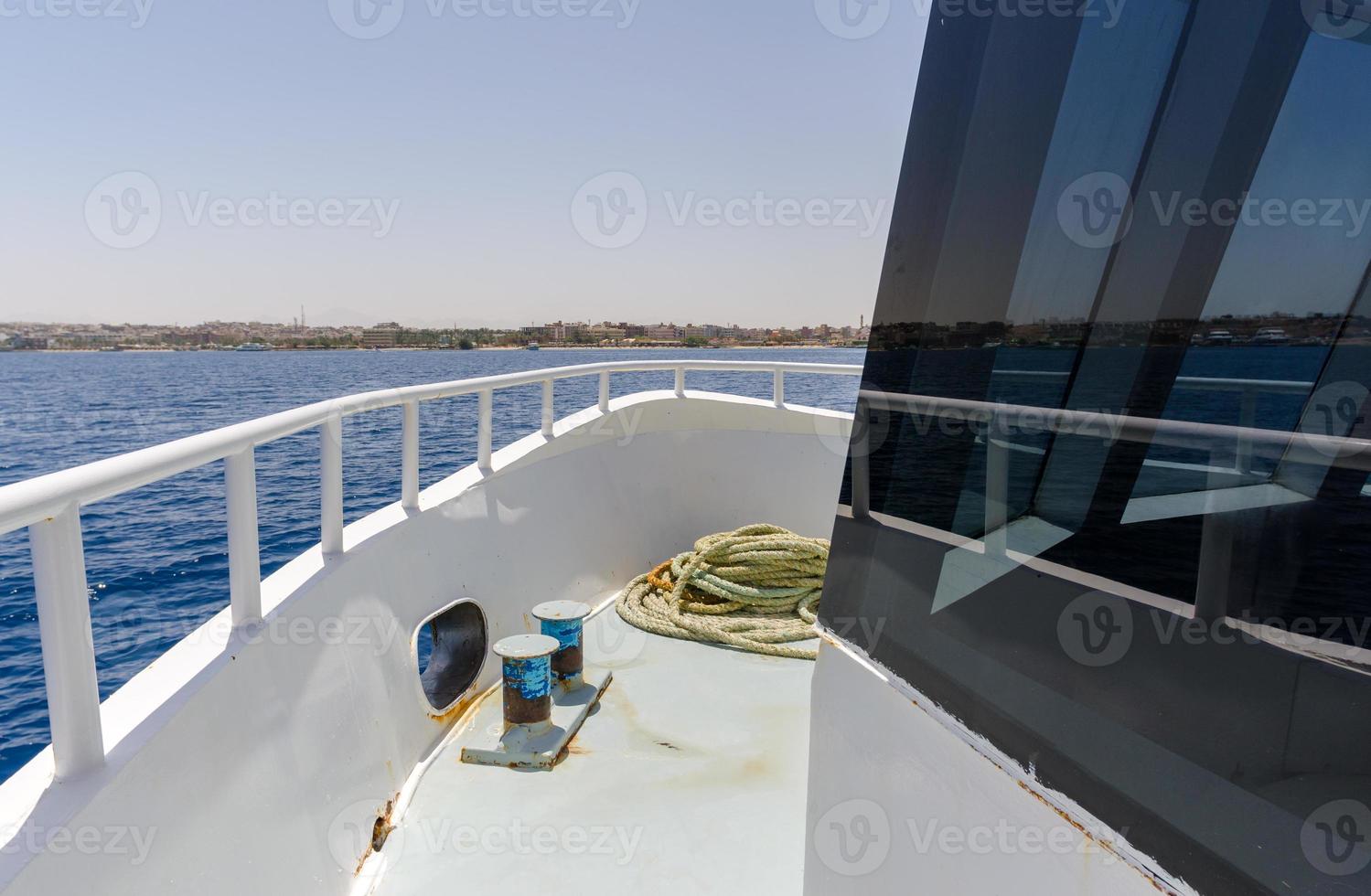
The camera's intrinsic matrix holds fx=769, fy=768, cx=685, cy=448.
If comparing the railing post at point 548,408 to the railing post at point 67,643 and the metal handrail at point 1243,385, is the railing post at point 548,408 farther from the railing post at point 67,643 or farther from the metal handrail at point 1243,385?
the metal handrail at point 1243,385

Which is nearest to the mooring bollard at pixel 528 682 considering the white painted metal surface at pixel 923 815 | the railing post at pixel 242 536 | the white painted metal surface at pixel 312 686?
the white painted metal surface at pixel 312 686

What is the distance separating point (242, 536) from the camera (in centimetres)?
172

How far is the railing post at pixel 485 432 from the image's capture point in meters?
3.41

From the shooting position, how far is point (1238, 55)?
979 millimetres

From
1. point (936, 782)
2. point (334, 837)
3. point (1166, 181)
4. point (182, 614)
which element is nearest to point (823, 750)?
point (936, 782)

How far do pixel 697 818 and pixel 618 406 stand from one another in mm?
2991

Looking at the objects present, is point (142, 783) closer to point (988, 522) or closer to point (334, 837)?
point (334, 837)
